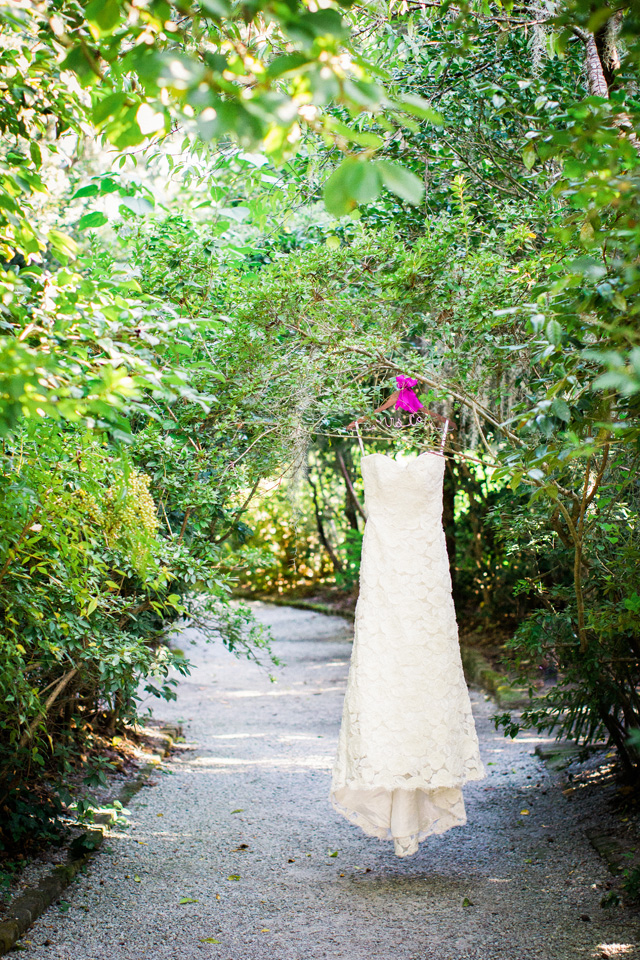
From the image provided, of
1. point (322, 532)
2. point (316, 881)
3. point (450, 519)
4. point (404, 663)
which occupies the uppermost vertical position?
point (450, 519)

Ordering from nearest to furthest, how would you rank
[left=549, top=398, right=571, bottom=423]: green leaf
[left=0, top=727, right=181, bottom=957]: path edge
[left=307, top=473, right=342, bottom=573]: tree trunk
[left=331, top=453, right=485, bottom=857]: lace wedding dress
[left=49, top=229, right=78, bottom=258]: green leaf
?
[left=549, top=398, right=571, bottom=423]: green leaf → [left=49, top=229, right=78, bottom=258]: green leaf → [left=0, top=727, right=181, bottom=957]: path edge → [left=331, top=453, right=485, bottom=857]: lace wedding dress → [left=307, top=473, right=342, bottom=573]: tree trunk

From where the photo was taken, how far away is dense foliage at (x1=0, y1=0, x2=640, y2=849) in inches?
50.7

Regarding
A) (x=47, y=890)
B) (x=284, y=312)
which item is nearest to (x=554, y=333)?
(x=284, y=312)

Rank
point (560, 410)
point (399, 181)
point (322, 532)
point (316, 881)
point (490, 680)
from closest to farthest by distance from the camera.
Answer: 1. point (399, 181)
2. point (560, 410)
3. point (316, 881)
4. point (490, 680)
5. point (322, 532)

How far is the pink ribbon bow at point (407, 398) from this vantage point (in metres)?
2.73

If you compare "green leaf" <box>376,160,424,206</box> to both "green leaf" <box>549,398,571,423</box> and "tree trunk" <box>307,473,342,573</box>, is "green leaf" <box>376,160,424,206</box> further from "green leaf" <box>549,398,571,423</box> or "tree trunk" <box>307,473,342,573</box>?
"tree trunk" <box>307,473,342,573</box>

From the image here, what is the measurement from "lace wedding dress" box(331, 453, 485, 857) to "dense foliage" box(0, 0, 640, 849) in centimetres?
21

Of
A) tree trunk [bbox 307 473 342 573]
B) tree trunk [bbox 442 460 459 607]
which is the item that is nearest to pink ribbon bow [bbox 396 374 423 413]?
tree trunk [bbox 442 460 459 607]

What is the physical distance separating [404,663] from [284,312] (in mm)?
1371

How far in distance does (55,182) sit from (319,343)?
546 cm

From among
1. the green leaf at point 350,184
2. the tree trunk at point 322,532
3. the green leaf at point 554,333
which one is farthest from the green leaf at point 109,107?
the tree trunk at point 322,532

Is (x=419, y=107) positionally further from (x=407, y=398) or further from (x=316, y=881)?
(x=316, y=881)

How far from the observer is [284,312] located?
2.71m

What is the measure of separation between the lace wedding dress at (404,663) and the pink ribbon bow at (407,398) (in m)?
0.19
